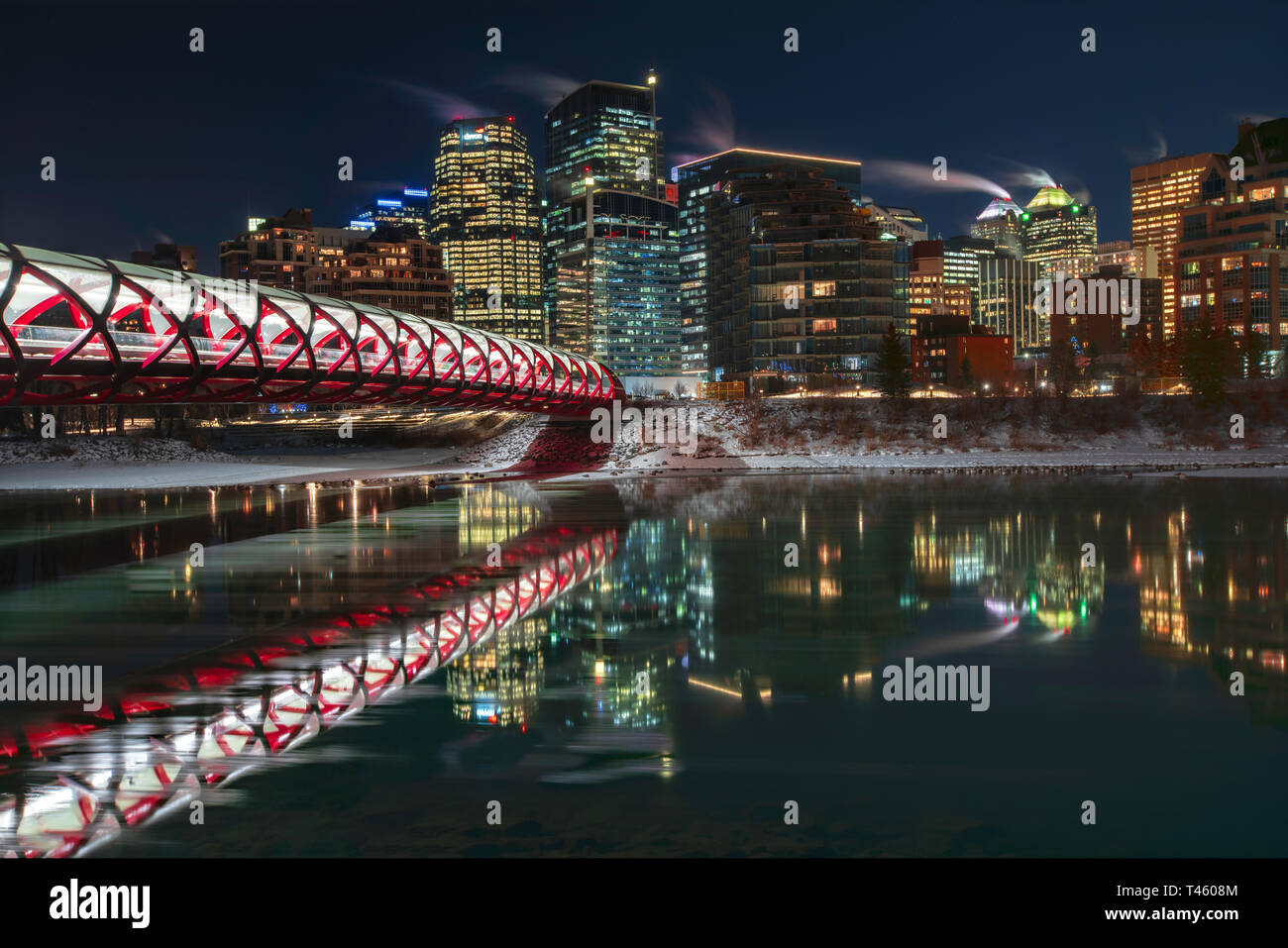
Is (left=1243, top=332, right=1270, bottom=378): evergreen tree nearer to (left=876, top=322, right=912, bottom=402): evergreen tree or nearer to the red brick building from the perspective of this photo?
(left=876, top=322, right=912, bottom=402): evergreen tree

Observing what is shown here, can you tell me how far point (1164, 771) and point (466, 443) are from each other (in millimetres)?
95614

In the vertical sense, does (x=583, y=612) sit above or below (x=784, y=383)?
below

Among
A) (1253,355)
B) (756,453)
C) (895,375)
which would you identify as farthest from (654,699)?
(1253,355)

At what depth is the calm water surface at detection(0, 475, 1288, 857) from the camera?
9.87m

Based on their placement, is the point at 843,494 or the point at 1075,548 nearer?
the point at 1075,548

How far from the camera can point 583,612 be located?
66.0 feet

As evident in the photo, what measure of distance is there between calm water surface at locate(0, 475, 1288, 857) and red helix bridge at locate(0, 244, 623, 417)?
9.30 m

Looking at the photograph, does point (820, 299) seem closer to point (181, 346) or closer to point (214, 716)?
point (181, 346)

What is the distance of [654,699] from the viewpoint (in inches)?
551

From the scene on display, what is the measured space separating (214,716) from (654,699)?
580cm

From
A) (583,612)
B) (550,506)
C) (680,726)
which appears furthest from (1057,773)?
(550,506)

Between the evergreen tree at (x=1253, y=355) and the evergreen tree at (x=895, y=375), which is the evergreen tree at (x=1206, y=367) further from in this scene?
the evergreen tree at (x=1253, y=355)

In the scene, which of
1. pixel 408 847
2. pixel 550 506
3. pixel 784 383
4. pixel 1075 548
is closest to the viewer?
Answer: pixel 408 847
